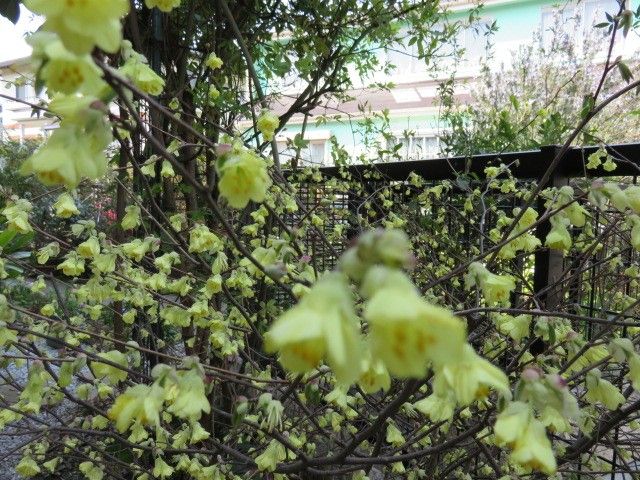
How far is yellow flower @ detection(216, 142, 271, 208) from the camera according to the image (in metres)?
0.86

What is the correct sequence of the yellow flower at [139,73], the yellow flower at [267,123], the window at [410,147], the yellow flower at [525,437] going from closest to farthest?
the yellow flower at [525,437]
the yellow flower at [139,73]
the yellow flower at [267,123]
the window at [410,147]

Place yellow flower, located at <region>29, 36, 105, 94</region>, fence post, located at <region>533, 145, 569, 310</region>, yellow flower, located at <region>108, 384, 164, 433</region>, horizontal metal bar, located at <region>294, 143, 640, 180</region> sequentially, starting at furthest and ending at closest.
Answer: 1. fence post, located at <region>533, 145, 569, 310</region>
2. horizontal metal bar, located at <region>294, 143, 640, 180</region>
3. yellow flower, located at <region>108, 384, 164, 433</region>
4. yellow flower, located at <region>29, 36, 105, 94</region>

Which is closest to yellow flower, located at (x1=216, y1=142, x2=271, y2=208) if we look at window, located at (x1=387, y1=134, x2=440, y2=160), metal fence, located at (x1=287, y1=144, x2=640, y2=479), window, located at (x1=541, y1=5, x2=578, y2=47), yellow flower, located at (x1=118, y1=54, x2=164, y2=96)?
yellow flower, located at (x1=118, y1=54, x2=164, y2=96)

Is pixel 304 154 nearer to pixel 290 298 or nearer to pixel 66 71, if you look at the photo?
pixel 290 298

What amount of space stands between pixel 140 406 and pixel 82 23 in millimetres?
636

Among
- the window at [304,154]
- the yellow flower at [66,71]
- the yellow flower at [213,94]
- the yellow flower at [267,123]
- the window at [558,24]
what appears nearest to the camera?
the yellow flower at [66,71]

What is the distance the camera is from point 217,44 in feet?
10.3

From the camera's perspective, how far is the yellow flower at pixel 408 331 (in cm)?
51

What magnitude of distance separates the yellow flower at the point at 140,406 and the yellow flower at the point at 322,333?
1.42 feet

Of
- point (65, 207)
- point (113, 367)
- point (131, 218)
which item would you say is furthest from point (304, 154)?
point (113, 367)

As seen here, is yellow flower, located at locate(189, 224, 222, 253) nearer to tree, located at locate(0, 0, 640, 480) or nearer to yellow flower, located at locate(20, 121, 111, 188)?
tree, located at locate(0, 0, 640, 480)

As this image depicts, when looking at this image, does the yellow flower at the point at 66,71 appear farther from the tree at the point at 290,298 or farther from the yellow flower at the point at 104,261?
the yellow flower at the point at 104,261

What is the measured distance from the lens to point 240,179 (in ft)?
3.00

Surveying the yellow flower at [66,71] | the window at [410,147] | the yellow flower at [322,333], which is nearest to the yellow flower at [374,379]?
the yellow flower at [322,333]
